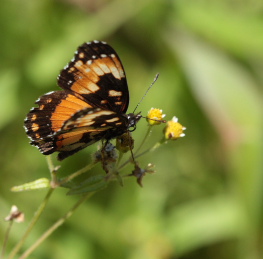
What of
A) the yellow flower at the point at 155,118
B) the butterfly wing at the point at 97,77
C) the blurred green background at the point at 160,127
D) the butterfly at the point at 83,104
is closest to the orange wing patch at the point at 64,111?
the butterfly at the point at 83,104

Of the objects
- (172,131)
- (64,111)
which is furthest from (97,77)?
(172,131)

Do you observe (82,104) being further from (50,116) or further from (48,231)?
(48,231)

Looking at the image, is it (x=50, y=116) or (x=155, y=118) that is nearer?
(x=50, y=116)

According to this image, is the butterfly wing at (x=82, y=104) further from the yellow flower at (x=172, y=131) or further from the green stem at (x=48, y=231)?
the green stem at (x=48, y=231)

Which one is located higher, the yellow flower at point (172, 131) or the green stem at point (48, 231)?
the green stem at point (48, 231)

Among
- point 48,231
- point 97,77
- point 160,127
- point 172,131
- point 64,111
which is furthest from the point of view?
point 160,127

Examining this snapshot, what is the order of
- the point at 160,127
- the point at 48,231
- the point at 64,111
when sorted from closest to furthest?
1. the point at 48,231
2. the point at 64,111
3. the point at 160,127

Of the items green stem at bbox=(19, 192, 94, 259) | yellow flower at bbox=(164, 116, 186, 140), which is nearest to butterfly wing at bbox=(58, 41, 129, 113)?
yellow flower at bbox=(164, 116, 186, 140)
